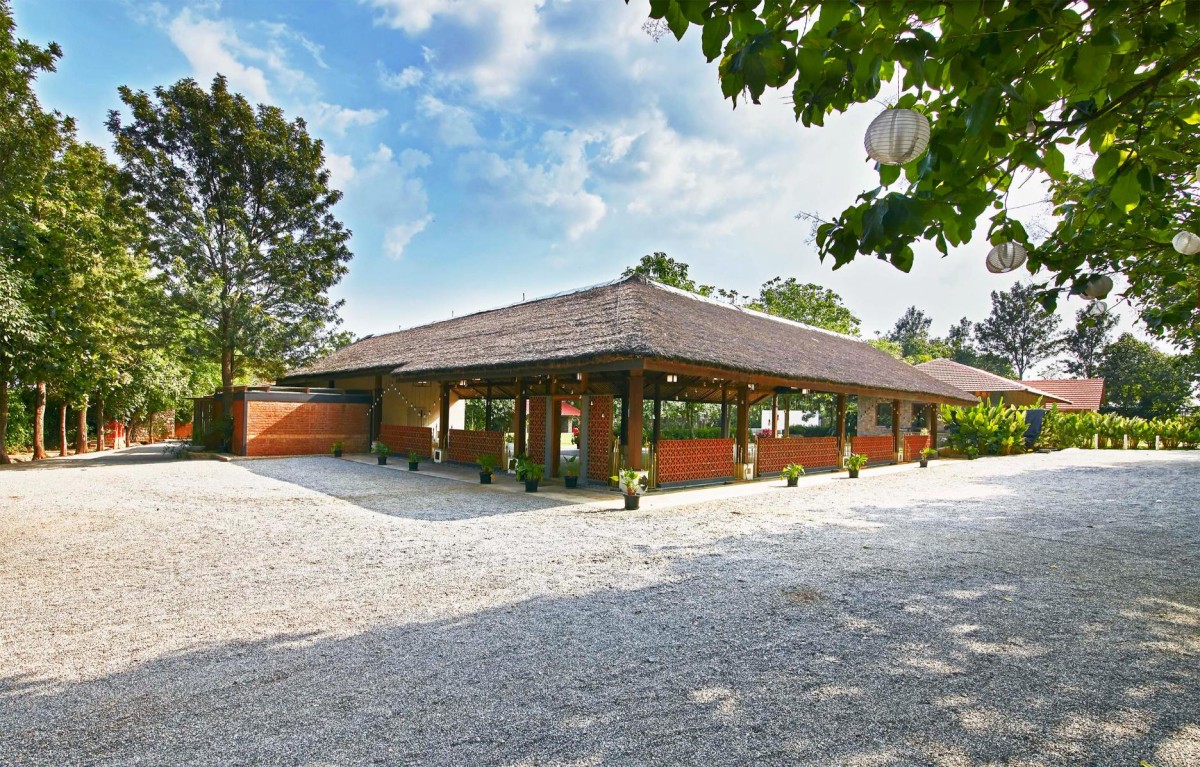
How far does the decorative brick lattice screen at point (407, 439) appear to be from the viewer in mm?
16938

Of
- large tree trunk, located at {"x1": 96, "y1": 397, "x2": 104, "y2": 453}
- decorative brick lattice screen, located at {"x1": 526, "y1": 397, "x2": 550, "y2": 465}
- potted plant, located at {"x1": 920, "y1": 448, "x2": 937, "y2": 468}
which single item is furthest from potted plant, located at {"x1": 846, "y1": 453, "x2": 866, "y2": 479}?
large tree trunk, located at {"x1": 96, "y1": 397, "x2": 104, "y2": 453}

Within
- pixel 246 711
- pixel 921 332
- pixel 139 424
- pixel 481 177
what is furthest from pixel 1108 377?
pixel 139 424

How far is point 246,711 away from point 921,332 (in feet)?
290

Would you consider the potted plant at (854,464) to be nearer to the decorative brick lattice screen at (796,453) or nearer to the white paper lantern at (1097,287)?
the decorative brick lattice screen at (796,453)

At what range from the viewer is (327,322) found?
24031 mm

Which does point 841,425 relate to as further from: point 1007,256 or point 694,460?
point 1007,256

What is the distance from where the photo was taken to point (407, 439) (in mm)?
17688

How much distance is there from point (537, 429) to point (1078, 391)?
42659mm

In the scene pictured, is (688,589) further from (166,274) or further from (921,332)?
(921,332)

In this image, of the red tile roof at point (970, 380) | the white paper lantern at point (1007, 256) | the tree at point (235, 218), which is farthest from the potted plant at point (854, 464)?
the tree at point (235, 218)

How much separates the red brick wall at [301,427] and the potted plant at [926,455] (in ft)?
59.6

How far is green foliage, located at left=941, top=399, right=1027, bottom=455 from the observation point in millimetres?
21922

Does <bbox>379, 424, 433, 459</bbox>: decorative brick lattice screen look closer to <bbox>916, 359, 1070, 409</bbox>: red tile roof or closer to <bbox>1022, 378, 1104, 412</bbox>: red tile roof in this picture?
<bbox>916, 359, 1070, 409</bbox>: red tile roof

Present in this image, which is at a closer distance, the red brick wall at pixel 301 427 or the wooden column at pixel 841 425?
the wooden column at pixel 841 425
